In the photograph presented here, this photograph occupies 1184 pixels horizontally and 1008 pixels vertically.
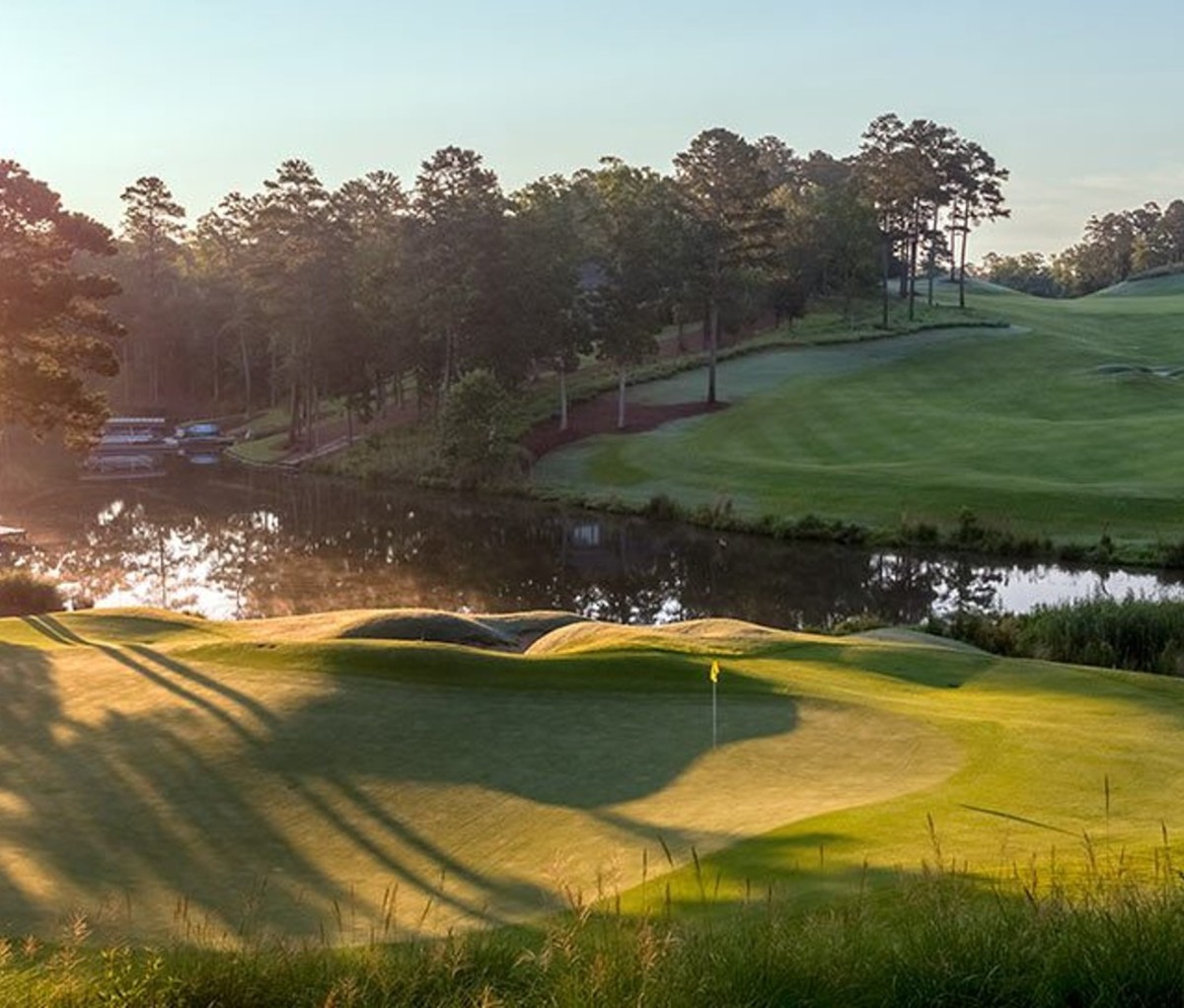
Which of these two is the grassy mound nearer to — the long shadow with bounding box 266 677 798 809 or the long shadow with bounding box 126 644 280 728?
the long shadow with bounding box 266 677 798 809

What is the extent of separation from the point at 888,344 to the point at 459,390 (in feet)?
128

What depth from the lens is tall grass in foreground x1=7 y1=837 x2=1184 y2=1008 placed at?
5188 millimetres

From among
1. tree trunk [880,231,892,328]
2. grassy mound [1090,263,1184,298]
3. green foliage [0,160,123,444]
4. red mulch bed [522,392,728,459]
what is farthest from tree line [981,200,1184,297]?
green foliage [0,160,123,444]

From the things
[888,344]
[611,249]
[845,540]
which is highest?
[611,249]

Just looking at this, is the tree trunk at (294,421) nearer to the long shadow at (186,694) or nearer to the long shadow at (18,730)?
the long shadow at (18,730)

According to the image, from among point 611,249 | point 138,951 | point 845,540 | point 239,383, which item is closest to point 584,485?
point 845,540

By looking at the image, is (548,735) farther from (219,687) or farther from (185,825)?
(219,687)

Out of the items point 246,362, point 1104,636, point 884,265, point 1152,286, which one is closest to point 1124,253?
point 1152,286

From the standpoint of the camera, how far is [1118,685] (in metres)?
14.5

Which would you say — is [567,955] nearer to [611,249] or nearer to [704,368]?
[611,249]

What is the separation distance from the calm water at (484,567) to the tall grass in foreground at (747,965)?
24469 mm

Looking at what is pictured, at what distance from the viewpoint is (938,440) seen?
179ft

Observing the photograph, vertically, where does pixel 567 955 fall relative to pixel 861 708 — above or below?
above

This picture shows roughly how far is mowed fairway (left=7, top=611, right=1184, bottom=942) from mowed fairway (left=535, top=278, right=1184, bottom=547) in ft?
90.8
